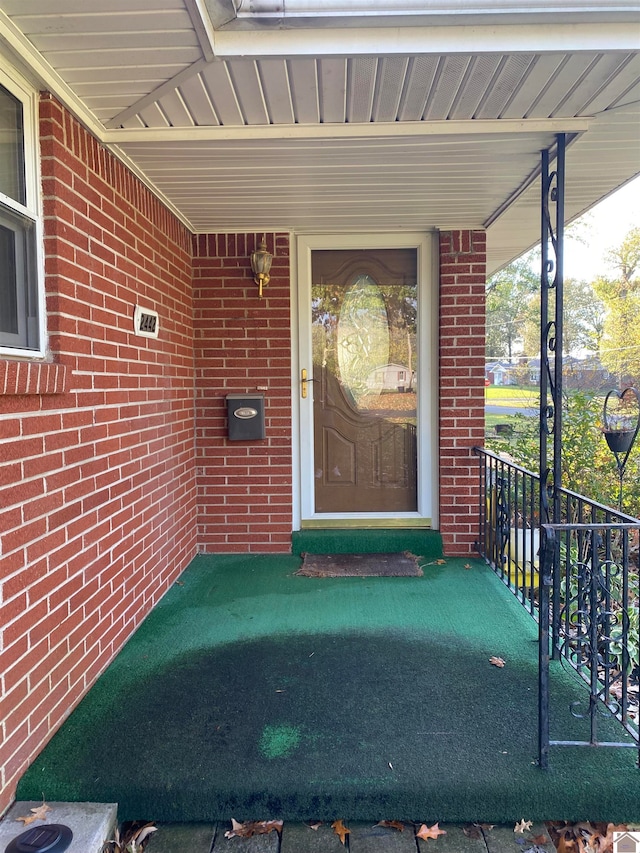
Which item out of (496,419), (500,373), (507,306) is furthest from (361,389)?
(507,306)

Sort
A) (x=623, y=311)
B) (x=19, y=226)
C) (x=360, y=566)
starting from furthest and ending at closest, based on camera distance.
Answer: (x=623, y=311), (x=360, y=566), (x=19, y=226)

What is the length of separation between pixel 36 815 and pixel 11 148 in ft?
7.20

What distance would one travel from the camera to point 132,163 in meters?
2.54

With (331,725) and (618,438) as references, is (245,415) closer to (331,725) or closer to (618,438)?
(331,725)

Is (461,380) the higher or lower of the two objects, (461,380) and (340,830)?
the higher

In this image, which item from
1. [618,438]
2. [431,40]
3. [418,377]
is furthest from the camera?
[418,377]

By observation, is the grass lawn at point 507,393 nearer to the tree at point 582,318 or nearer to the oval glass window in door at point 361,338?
the tree at point 582,318

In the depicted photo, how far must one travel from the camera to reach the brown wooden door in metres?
3.89

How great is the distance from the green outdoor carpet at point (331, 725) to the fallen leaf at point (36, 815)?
0.04m

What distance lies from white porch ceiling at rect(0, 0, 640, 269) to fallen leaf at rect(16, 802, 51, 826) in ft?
7.93

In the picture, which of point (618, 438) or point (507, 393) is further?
point (507, 393)

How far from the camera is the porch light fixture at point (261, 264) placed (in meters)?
3.58

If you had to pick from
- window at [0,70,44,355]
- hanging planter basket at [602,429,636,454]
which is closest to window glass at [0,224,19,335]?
window at [0,70,44,355]

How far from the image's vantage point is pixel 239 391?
380cm
